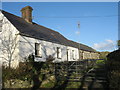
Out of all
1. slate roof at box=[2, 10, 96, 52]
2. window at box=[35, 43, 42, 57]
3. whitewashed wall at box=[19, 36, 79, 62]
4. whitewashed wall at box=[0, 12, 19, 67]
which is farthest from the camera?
window at box=[35, 43, 42, 57]

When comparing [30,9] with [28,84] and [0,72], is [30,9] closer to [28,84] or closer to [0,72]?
[0,72]

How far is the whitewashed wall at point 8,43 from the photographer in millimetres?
12102

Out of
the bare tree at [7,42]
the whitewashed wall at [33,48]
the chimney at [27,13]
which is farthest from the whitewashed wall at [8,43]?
the chimney at [27,13]

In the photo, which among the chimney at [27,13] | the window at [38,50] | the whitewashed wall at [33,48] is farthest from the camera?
the chimney at [27,13]

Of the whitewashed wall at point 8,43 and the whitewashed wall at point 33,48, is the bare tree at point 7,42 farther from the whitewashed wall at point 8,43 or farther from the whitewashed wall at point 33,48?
the whitewashed wall at point 33,48

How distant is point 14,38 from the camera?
12.4 meters

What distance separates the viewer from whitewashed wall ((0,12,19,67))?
1210cm

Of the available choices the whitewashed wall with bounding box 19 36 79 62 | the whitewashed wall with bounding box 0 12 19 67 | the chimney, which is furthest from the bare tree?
the chimney

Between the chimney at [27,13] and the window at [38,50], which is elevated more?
the chimney at [27,13]

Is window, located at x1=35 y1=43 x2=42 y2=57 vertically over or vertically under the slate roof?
under

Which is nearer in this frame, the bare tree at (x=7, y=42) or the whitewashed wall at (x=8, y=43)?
the whitewashed wall at (x=8, y=43)

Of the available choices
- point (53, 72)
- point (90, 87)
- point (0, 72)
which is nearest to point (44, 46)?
point (53, 72)

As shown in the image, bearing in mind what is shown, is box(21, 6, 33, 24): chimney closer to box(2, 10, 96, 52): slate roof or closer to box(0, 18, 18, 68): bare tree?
box(2, 10, 96, 52): slate roof

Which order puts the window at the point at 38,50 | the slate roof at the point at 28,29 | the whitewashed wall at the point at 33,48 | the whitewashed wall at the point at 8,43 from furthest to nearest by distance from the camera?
the window at the point at 38,50 < the slate roof at the point at 28,29 < the whitewashed wall at the point at 33,48 < the whitewashed wall at the point at 8,43
